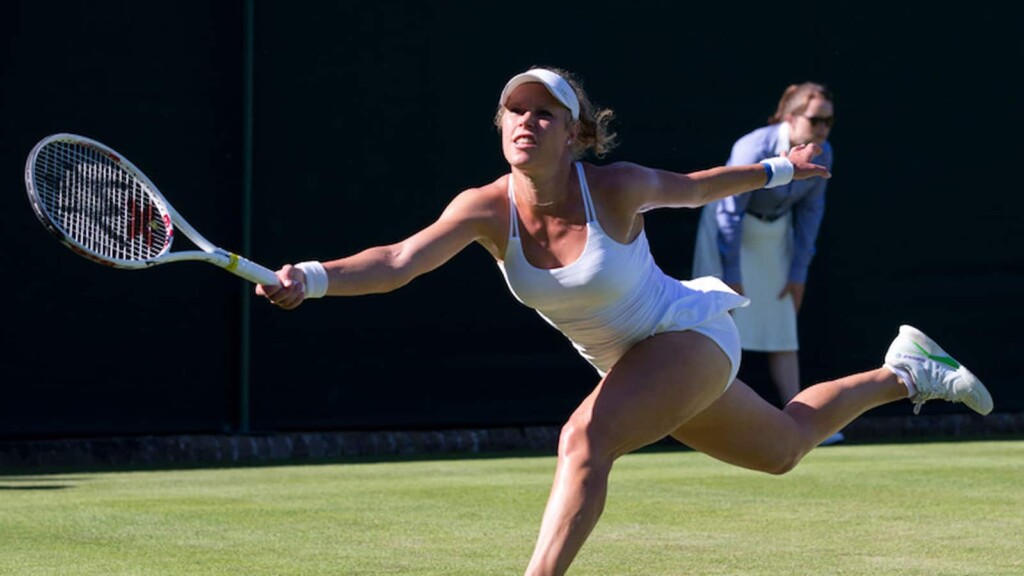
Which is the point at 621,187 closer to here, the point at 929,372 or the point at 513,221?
the point at 513,221

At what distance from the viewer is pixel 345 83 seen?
1052 cm

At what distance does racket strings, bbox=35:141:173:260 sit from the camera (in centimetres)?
523

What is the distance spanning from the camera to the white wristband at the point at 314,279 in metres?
4.98

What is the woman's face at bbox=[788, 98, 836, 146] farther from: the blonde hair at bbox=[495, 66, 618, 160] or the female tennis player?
the blonde hair at bbox=[495, 66, 618, 160]

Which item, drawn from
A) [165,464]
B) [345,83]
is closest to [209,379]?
[165,464]

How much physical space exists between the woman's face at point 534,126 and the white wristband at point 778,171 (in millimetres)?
764

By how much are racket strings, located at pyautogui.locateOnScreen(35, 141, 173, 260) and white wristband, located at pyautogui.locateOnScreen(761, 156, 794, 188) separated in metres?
1.89

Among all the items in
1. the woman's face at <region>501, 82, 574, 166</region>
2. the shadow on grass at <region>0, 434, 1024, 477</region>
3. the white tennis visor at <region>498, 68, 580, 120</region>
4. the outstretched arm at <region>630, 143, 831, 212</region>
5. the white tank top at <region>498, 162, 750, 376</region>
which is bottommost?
the shadow on grass at <region>0, 434, 1024, 477</region>

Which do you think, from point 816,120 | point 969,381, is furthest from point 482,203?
point 816,120

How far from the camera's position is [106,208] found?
5281mm

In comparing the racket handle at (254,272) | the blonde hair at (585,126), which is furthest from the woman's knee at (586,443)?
the blonde hair at (585,126)

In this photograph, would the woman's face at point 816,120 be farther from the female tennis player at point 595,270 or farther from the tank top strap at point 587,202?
the tank top strap at point 587,202

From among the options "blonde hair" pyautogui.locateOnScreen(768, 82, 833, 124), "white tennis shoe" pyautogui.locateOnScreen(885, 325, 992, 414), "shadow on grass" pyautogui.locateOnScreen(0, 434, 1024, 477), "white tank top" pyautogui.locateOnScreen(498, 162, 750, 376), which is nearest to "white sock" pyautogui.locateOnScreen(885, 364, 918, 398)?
"white tennis shoe" pyautogui.locateOnScreen(885, 325, 992, 414)

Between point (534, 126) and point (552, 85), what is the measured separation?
0.41 ft
